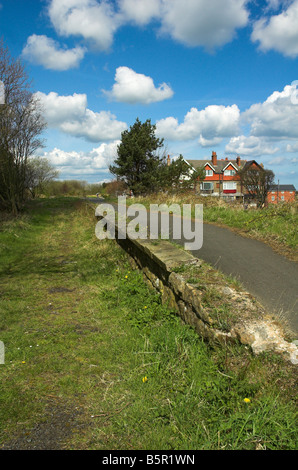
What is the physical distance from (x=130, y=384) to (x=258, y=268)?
319cm

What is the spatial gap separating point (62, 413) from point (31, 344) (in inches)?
53.3

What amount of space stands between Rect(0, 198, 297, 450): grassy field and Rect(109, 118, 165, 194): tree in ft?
85.3

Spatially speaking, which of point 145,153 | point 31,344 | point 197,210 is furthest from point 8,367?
point 145,153

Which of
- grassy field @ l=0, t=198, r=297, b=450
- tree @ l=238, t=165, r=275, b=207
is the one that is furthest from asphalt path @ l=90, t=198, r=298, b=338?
tree @ l=238, t=165, r=275, b=207

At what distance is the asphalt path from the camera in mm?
3730

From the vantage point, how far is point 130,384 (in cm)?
281

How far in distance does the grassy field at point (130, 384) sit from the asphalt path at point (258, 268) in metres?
1.08

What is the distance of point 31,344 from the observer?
3.65 meters

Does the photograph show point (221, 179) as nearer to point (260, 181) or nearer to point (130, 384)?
point (260, 181)

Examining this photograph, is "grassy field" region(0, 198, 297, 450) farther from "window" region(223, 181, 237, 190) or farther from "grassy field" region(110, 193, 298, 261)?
"window" region(223, 181, 237, 190)

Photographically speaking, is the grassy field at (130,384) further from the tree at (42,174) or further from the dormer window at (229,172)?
the dormer window at (229,172)

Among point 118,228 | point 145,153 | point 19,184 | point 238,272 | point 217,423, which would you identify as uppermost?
point 145,153

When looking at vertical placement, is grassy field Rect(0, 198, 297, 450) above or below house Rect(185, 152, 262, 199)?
below

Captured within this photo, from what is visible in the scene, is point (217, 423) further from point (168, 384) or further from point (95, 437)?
point (95, 437)
